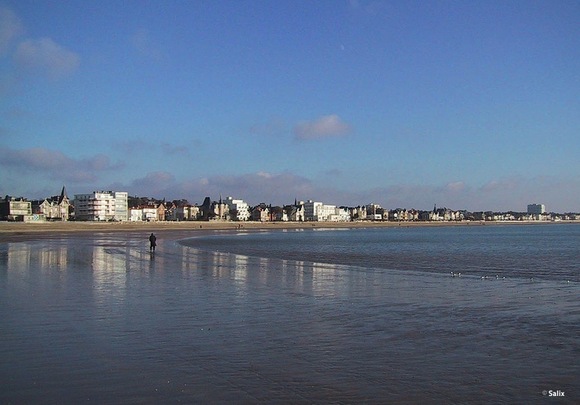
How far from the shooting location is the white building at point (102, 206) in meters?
186

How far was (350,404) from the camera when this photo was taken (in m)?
7.03

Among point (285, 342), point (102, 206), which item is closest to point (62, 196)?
point (102, 206)

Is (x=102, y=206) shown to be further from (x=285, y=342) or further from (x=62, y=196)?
(x=285, y=342)

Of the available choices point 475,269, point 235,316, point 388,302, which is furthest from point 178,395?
point 475,269

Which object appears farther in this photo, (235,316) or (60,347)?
(235,316)

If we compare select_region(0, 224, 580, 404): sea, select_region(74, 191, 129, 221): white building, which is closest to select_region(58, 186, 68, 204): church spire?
select_region(74, 191, 129, 221): white building

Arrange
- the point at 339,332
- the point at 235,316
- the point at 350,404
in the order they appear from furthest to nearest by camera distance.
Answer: the point at 235,316
the point at 339,332
the point at 350,404

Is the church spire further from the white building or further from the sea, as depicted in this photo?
the sea

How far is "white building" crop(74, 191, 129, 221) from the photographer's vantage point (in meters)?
186

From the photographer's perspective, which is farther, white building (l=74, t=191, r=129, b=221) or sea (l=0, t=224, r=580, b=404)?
white building (l=74, t=191, r=129, b=221)

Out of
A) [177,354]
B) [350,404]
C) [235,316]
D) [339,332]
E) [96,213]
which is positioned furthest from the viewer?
[96,213]

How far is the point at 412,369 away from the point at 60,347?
6037mm

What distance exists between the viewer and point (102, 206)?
18762cm

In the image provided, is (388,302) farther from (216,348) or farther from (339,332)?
(216,348)
